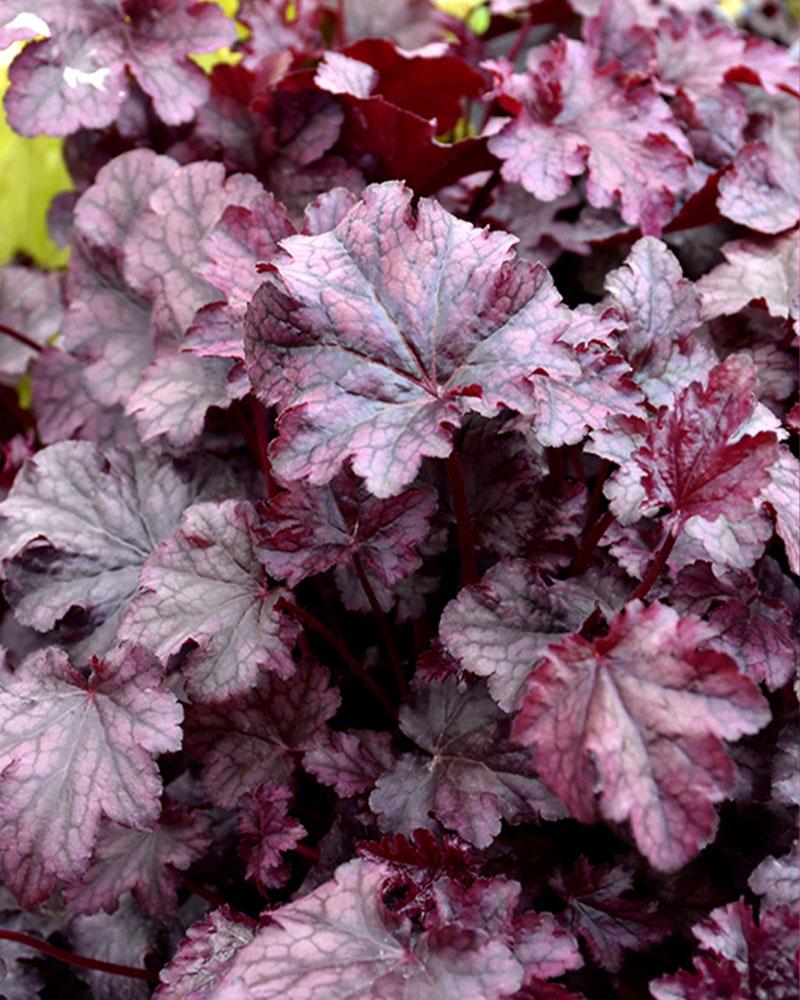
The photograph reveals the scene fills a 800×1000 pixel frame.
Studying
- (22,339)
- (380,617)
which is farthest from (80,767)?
(22,339)

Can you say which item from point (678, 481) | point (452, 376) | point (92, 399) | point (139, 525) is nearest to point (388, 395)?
point (452, 376)

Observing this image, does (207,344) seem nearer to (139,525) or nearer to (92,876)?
(139,525)

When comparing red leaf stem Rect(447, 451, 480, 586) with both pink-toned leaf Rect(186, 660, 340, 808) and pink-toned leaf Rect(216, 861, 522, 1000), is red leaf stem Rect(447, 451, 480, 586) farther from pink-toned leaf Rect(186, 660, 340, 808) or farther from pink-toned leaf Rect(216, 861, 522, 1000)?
pink-toned leaf Rect(216, 861, 522, 1000)

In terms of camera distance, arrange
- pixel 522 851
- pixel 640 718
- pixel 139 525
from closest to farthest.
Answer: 1. pixel 640 718
2. pixel 522 851
3. pixel 139 525

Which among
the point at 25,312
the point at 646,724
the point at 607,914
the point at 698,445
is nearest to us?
the point at 646,724

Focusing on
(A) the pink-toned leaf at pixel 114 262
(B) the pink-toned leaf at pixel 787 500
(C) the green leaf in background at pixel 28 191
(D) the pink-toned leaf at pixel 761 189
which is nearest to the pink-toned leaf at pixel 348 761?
(B) the pink-toned leaf at pixel 787 500

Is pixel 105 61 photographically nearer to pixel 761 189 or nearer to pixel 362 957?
pixel 761 189
